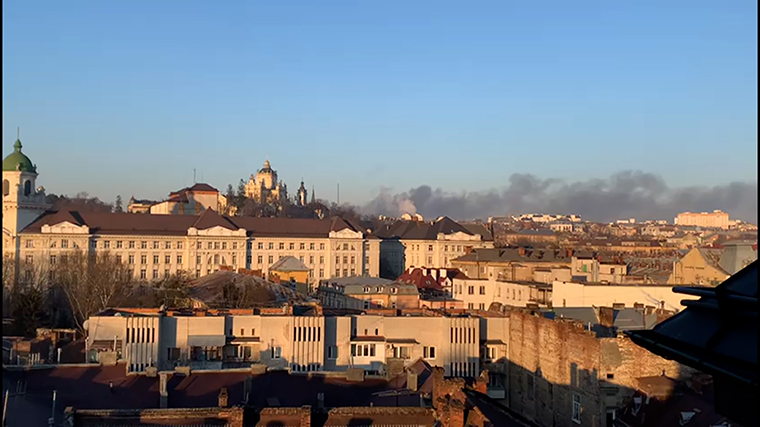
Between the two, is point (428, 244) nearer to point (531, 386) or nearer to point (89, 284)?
point (89, 284)

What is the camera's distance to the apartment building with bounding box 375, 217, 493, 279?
358 feet

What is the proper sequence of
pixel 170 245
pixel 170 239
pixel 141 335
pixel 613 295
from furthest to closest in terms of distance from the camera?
pixel 170 245, pixel 170 239, pixel 613 295, pixel 141 335

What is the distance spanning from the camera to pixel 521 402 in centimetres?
3225

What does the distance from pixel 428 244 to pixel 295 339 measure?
79364 millimetres

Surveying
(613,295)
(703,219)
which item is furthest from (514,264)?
(703,219)

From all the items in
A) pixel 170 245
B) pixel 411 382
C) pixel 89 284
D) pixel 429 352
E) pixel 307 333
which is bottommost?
pixel 429 352

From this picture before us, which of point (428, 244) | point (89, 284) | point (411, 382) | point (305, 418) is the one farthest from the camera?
point (428, 244)

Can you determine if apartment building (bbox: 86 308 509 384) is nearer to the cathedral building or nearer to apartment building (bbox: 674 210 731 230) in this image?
Answer: apartment building (bbox: 674 210 731 230)

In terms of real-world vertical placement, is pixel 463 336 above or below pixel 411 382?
above

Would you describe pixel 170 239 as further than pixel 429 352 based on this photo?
Yes

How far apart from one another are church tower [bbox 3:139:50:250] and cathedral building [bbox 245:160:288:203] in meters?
93.7

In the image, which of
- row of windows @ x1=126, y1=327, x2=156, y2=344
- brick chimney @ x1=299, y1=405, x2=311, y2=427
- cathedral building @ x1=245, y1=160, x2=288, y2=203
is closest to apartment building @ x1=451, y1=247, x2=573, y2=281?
row of windows @ x1=126, y1=327, x2=156, y2=344

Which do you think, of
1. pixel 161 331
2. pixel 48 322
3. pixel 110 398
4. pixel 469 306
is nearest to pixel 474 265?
pixel 469 306

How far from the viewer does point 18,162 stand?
91.1m
